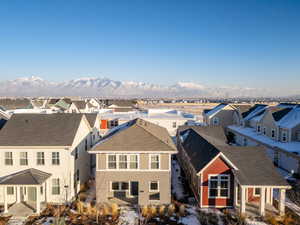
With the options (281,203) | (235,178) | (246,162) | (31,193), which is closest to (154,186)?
(235,178)

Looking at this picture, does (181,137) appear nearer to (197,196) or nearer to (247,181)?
(197,196)

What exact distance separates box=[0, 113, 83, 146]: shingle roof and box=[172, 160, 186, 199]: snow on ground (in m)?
10.4

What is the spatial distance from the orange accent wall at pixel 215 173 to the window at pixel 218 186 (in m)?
0.29

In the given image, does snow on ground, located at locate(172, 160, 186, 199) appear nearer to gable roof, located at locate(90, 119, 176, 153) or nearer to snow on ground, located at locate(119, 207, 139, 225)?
snow on ground, located at locate(119, 207, 139, 225)

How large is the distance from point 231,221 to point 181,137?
14438 millimetres

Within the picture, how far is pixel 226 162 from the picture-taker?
15875 millimetres

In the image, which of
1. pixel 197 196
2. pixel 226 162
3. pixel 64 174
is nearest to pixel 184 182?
pixel 197 196

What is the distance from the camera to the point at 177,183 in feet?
69.1

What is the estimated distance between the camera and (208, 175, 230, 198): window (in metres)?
16.1

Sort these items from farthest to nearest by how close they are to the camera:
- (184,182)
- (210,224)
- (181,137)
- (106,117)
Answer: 1. (106,117)
2. (181,137)
3. (184,182)
4. (210,224)

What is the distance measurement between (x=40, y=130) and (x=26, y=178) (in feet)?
14.1

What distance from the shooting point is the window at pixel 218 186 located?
52.8 feet

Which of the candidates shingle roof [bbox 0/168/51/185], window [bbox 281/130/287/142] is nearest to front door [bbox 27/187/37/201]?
shingle roof [bbox 0/168/51/185]

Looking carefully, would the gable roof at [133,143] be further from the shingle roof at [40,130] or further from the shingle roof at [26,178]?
the shingle roof at [26,178]
